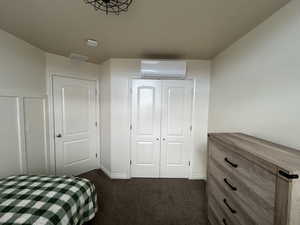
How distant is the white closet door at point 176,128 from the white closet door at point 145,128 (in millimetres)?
124

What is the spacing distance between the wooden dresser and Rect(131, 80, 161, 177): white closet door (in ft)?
4.51

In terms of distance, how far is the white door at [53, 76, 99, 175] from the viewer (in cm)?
251

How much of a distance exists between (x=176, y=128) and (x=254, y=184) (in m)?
1.78

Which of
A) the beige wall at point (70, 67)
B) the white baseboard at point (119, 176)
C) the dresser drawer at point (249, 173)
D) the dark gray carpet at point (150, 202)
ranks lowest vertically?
the dark gray carpet at point (150, 202)

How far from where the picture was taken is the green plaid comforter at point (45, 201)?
980 mm

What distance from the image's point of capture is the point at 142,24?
1.47 metres

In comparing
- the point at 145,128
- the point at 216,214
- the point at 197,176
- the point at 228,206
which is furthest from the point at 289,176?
the point at 197,176

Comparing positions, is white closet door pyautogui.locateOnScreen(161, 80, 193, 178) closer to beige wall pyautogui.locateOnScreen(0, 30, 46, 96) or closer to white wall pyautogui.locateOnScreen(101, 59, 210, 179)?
white wall pyautogui.locateOnScreen(101, 59, 210, 179)

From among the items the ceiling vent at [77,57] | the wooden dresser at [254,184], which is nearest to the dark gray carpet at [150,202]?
the wooden dresser at [254,184]

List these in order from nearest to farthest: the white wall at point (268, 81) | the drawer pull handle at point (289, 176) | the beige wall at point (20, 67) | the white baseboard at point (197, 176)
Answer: the drawer pull handle at point (289, 176)
the white wall at point (268, 81)
the beige wall at point (20, 67)
the white baseboard at point (197, 176)

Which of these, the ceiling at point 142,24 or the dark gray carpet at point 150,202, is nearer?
the ceiling at point 142,24

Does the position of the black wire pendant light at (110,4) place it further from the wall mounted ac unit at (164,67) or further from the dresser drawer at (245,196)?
the dresser drawer at (245,196)

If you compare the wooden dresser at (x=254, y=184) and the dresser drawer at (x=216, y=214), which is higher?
the wooden dresser at (x=254, y=184)

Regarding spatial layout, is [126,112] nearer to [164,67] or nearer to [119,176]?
[164,67]
